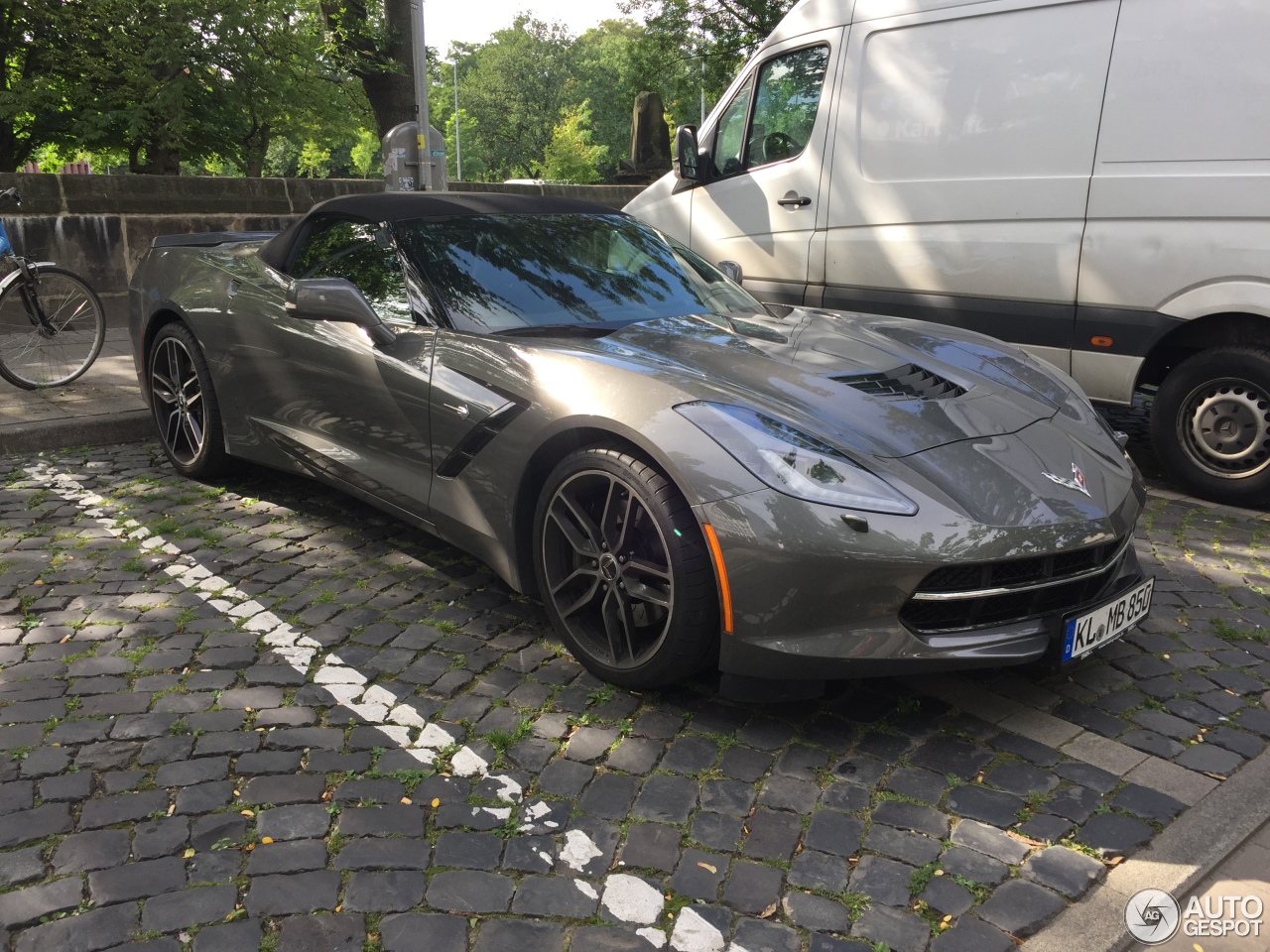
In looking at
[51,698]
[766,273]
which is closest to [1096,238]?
[766,273]

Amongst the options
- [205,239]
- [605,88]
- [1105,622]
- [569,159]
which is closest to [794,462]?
[1105,622]

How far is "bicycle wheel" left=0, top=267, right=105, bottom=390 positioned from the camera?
6.39m

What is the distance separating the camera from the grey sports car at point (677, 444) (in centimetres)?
278

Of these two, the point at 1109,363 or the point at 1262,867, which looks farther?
the point at 1109,363

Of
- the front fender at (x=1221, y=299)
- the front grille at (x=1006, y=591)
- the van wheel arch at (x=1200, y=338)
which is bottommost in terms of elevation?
the front grille at (x=1006, y=591)

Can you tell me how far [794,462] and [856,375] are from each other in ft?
2.27

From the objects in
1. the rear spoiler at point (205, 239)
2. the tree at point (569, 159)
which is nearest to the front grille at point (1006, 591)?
the rear spoiler at point (205, 239)

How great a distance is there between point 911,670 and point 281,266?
3182 mm

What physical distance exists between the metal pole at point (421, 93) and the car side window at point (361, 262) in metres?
6.06

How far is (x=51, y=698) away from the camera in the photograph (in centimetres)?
313

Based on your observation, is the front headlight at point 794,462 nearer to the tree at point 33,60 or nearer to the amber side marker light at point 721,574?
the amber side marker light at point 721,574

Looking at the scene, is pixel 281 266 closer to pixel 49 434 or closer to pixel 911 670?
pixel 49 434

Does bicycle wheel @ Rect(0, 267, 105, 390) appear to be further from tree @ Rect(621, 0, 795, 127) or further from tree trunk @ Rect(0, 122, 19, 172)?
tree trunk @ Rect(0, 122, 19, 172)

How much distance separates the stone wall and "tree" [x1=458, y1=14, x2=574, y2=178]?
69.4 meters
